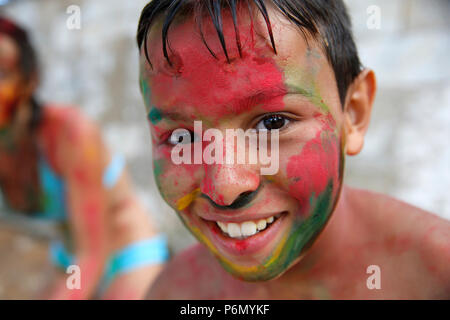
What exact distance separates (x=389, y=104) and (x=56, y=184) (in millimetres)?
1865

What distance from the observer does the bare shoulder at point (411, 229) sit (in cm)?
90

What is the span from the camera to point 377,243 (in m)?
0.99

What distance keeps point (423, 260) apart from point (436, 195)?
1.47 metres

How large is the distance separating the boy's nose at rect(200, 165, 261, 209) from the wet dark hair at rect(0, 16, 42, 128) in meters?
1.65

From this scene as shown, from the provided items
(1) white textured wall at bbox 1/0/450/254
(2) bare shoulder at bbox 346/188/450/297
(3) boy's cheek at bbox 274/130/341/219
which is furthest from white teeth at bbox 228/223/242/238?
(1) white textured wall at bbox 1/0/450/254

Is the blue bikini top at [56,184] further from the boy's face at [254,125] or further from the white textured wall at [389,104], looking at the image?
the boy's face at [254,125]

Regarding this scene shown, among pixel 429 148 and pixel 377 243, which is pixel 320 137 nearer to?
pixel 377 243

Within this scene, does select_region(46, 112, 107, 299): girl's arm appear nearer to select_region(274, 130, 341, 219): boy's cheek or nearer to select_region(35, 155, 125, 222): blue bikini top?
select_region(35, 155, 125, 222): blue bikini top

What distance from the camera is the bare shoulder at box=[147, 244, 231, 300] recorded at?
3.67 feet

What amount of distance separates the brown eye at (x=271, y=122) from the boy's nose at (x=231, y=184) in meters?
0.08

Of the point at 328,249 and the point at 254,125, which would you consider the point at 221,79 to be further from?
the point at 328,249

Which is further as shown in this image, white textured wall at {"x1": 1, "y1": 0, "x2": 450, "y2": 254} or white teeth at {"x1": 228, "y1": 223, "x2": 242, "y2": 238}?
white textured wall at {"x1": 1, "y1": 0, "x2": 450, "y2": 254}
